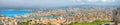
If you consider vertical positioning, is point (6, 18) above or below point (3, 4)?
below

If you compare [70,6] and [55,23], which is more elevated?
[70,6]

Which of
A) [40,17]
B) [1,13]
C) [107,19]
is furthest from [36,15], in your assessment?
[107,19]

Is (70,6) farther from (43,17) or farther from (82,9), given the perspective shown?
(43,17)

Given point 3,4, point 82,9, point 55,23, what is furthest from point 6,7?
point 82,9

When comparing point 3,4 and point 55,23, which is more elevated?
point 3,4

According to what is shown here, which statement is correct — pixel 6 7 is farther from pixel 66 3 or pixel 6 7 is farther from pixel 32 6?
pixel 66 3

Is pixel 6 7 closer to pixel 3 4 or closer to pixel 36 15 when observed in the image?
pixel 3 4

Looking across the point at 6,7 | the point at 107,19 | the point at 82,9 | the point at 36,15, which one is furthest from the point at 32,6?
the point at 107,19
